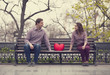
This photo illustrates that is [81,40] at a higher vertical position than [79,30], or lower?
lower

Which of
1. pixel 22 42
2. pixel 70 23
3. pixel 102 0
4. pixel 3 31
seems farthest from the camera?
pixel 3 31

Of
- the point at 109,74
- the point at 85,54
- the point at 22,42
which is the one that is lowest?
the point at 109,74

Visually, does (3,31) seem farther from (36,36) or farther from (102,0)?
(36,36)

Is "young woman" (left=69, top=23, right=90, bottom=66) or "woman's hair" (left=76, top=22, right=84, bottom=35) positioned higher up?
"woman's hair" (left=76, top=22, right=84, bottom=35)

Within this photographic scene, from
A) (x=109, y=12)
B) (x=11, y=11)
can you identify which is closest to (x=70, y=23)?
(x=11, y=11)

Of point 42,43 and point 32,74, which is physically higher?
point 42,43

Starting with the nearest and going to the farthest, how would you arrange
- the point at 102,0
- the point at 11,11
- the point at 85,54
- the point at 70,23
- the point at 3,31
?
the point at 85,54
the point at 102,0
the point at 11,11
the point at 70,23
the point at 3,31

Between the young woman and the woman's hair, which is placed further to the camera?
the woman's hair

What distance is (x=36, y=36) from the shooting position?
7.10 m

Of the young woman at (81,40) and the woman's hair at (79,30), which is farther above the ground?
the woman's hair at (79,30)

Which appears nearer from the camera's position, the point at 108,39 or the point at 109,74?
the point at 109,74

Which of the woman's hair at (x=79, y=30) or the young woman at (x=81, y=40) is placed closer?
the young woman at (x=81, y=40)

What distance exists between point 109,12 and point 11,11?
11857mm

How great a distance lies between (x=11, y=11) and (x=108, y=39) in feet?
41.1
